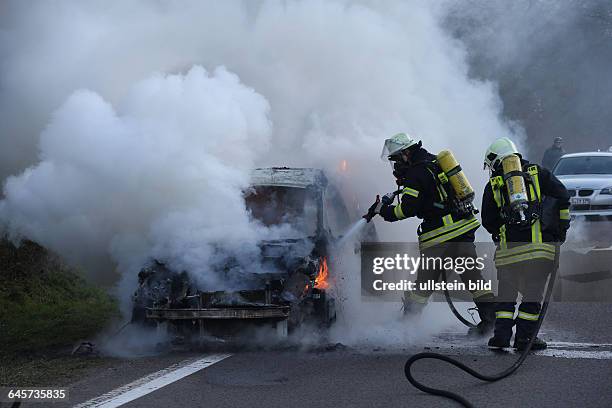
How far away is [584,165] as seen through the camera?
52.8 ft

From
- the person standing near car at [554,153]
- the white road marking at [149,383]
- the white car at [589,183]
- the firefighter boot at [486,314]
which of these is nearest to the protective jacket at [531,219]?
the firefighter boot at [486,314]

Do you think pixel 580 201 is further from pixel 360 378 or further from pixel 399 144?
pixel 360 378

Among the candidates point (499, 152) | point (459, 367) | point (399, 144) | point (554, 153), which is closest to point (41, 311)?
point (399, 144)

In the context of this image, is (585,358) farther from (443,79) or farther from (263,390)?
(443,79)

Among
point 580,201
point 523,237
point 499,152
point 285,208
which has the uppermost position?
point 580,201

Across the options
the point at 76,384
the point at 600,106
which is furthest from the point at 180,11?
the point at 600,106

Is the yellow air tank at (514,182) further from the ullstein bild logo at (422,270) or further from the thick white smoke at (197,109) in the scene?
the thick white smoke at (197,109)

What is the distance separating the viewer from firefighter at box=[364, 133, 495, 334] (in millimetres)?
8148

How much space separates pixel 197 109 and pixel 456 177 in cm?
270

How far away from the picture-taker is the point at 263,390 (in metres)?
5.97

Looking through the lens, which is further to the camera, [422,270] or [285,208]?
[285,208]

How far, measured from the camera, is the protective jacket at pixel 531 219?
7.53m

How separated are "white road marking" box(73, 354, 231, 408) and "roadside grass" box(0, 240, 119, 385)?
2.83ft

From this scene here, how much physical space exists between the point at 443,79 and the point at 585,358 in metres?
8.90
